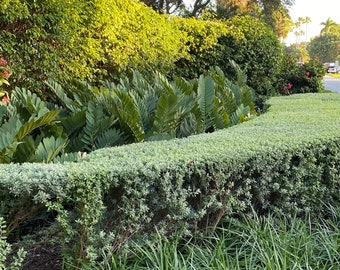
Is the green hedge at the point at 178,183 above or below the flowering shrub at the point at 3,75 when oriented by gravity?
below

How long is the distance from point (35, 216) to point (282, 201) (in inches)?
67.4

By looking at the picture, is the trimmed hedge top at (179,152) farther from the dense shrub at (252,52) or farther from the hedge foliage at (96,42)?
the dense shrub at (252,52)

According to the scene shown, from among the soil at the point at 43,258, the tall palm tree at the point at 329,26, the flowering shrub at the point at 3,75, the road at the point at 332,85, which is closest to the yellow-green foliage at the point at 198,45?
the flowering shrub at the point at 3,75

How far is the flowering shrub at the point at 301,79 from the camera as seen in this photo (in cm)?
1247

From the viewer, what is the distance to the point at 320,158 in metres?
3.23

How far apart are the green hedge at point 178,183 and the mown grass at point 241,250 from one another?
10 cm

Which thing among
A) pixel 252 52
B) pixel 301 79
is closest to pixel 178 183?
pixel 252 52

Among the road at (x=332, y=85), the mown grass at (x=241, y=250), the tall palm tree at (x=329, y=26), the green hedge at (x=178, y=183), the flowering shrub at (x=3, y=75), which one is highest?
the tall palm tree at (x=329, y=26)

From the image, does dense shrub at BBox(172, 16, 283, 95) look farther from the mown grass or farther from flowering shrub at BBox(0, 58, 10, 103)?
the mown grass

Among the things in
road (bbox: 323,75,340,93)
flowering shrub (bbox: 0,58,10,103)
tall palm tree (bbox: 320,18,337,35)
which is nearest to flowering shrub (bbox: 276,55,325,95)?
flowering shrub (bbox: 0,58,10,103)

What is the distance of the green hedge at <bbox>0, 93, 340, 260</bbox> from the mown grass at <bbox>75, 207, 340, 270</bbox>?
10 cm

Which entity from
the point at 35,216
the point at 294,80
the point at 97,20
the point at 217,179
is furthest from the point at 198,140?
the point at 294,80

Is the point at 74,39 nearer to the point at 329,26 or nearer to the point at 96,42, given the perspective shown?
the point at 96,42

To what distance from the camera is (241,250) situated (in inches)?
98.0
